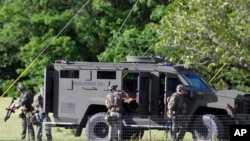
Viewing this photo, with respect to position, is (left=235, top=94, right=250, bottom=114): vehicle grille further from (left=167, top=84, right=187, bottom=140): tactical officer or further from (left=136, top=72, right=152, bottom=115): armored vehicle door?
(left=136, top=72, right=152, bottom=115): armored vehicle door

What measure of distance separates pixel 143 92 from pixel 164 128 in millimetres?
1146

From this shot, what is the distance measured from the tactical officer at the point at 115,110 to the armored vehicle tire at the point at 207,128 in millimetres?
1897

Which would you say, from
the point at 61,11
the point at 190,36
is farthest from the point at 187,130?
the point at 61,11

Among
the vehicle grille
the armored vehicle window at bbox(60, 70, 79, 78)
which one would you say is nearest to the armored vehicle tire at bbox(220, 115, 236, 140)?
the vehicle grille

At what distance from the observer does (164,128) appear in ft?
70.1

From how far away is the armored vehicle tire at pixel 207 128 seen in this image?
814 inches

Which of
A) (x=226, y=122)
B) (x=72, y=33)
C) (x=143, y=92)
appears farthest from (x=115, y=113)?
(x=72, y=33)

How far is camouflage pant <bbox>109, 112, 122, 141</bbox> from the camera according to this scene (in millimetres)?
20906

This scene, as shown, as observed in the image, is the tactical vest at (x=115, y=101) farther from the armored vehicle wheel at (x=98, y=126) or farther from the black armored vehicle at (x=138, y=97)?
the armored vehicle wheel at (x=98, y=126)

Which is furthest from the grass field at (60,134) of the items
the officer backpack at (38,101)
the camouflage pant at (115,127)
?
the officer backpack at (38,101)

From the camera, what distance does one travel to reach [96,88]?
72.8 feet

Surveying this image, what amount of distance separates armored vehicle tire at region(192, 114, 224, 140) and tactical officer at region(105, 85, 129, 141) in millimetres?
1897

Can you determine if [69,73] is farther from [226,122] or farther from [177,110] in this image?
[226,122]

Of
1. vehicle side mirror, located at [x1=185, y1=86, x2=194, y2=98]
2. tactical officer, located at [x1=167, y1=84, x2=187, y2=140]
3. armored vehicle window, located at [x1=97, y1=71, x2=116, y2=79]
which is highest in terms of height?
armored vehicle window, located at [x1=97, y1=71, x2=116, y2=79]
